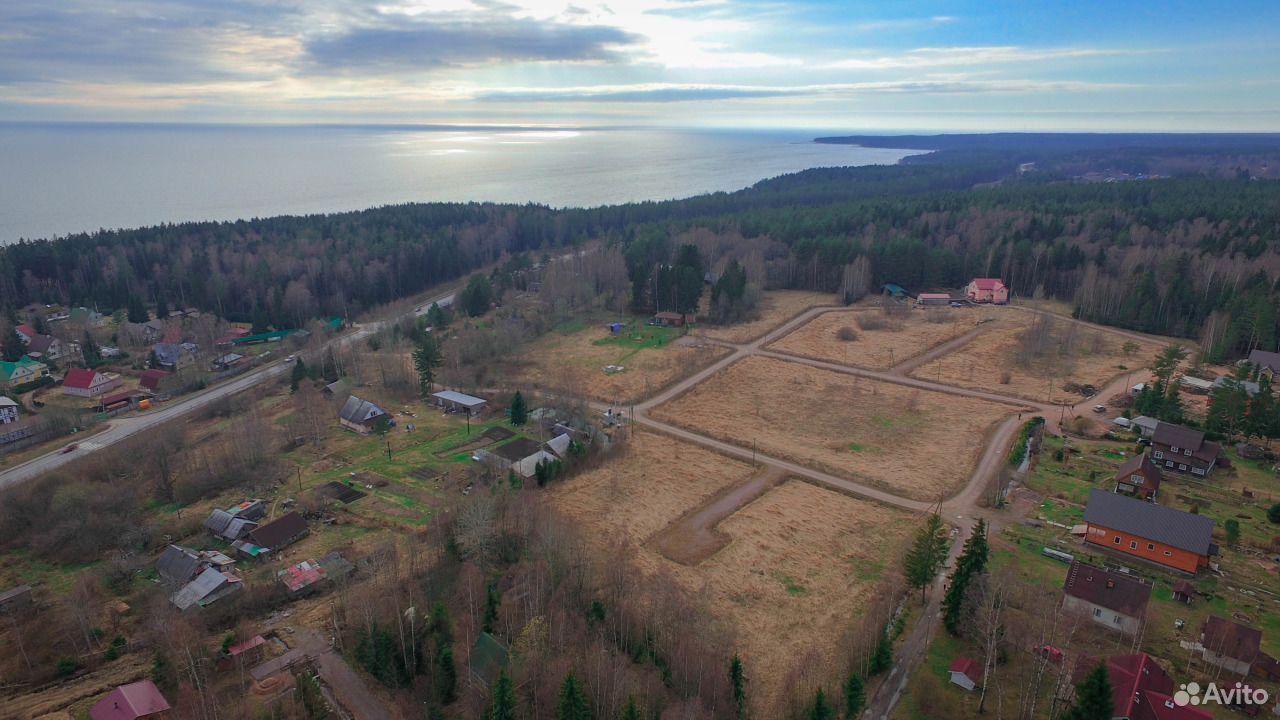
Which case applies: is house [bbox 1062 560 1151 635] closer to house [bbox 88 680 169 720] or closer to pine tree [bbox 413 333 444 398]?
house [bbox 88 680 169 720]

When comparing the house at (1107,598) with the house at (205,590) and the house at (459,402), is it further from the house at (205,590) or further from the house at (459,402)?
the house at (459,402)

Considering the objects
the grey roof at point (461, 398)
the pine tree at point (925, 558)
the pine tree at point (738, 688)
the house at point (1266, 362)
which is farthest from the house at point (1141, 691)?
the house at point (1266, 362)

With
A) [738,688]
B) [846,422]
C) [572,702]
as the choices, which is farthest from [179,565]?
[846,422]

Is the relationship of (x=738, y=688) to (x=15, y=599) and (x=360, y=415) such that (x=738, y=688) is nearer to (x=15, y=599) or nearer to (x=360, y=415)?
(x=15, y=599)

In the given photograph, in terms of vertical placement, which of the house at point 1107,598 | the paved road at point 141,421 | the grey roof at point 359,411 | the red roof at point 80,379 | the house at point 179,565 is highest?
the red roof at point 80,379

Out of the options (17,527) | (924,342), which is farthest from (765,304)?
(17,527)

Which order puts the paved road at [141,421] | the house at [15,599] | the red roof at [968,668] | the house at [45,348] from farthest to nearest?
1. the house at [45,348]
2. the paved road at [141,421]
3. the house at [15,599]
4. the red roof at [968,668]

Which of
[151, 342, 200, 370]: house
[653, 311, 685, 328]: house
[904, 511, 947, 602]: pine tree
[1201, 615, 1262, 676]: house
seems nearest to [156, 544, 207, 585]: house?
[904, 511, 947, 602]: pine tree
